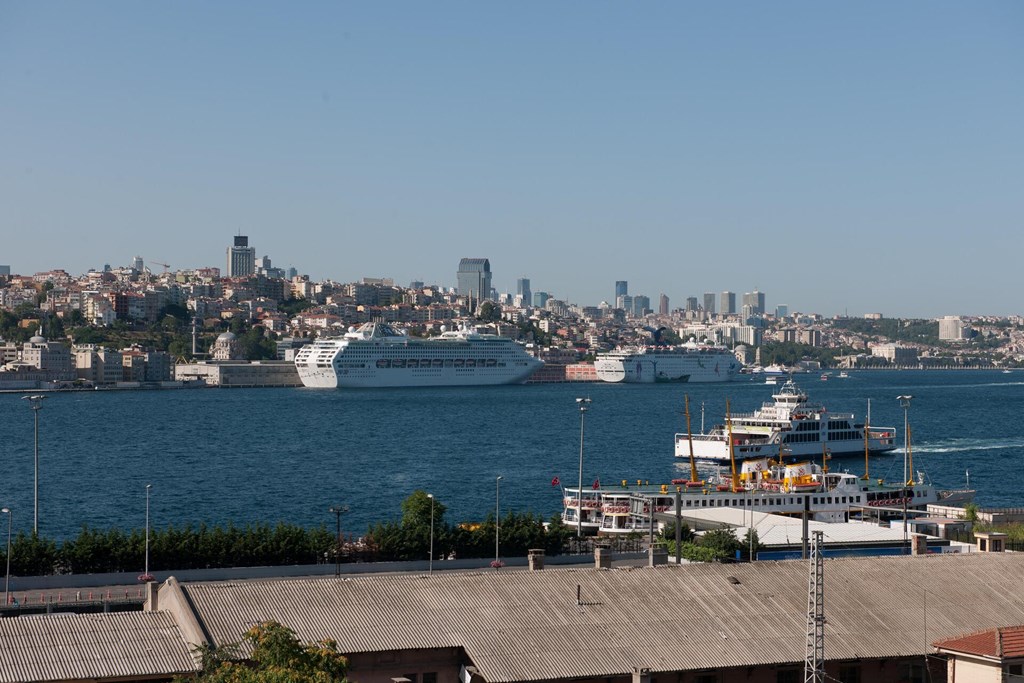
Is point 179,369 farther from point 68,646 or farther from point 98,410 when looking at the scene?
point 68,646

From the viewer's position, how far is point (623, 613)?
1052 cm

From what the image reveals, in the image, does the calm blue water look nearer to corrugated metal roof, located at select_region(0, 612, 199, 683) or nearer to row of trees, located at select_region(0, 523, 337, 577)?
row of trees, located at select_region(0, 523, 337, 577)

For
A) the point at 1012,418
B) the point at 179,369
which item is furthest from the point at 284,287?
the point at 1012,418

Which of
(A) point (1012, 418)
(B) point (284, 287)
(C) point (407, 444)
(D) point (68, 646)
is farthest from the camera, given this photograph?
(B) point (284, 287)

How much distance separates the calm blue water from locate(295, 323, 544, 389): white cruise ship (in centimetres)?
1128

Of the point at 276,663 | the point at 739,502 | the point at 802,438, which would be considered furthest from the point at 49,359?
the point at 276,663

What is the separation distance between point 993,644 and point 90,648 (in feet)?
19.2

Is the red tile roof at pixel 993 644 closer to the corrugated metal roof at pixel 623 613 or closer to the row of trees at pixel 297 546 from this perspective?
the corrugated metal roof at pixel 623 613

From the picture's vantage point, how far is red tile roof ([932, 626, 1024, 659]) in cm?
899

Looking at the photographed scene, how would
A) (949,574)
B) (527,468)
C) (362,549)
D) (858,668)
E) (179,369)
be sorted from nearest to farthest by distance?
(858,668) < (949,574) < (362,549) < (527,468) < (179,369)

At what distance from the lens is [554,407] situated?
256 ft

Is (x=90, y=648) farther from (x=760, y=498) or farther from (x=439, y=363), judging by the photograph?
(x=439, y=363)

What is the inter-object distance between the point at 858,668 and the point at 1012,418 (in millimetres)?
62122

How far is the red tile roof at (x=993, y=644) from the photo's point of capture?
29.5 feet
